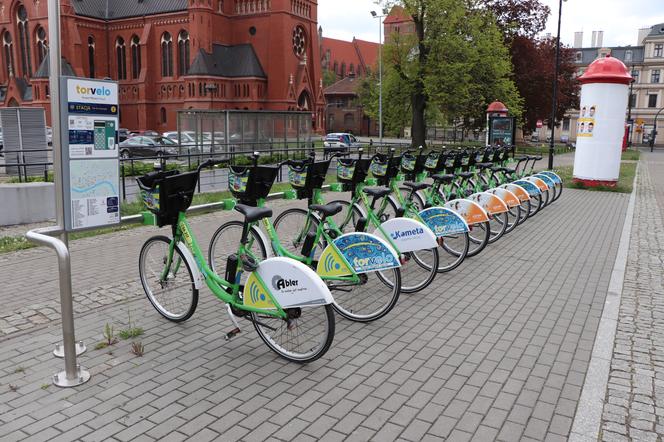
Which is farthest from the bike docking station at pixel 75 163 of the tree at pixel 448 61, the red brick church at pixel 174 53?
the red brick church at pixel 174 53

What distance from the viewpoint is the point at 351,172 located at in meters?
7.20

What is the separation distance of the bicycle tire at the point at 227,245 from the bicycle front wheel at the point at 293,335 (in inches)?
36.4

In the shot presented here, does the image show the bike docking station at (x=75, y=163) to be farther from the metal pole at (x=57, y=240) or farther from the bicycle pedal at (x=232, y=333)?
the bicycle pedal at (x=232, y=333)

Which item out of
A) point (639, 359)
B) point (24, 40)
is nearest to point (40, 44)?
A: point (24, 40)

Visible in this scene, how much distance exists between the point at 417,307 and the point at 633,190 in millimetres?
14407

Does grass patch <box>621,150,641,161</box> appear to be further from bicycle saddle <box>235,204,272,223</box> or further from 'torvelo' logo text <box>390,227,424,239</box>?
bicycle saddle <box>235,204,272,223</box>

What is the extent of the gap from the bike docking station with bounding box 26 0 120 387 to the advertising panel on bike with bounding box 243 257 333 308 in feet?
4.19

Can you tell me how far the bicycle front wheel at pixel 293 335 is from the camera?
4340mm

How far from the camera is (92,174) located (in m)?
4.27

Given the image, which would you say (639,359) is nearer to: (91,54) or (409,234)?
(409,234)

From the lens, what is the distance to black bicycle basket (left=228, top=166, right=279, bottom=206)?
225 inches

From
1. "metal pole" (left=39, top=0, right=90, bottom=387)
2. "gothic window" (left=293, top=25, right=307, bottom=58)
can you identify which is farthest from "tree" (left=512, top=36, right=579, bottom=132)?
"metal pole" (left=39, top=0, right=90, bottom=387)

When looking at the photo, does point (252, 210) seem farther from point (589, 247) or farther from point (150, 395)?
point (589, 247)

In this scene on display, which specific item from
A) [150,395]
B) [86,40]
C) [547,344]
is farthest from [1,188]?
[86,40]
